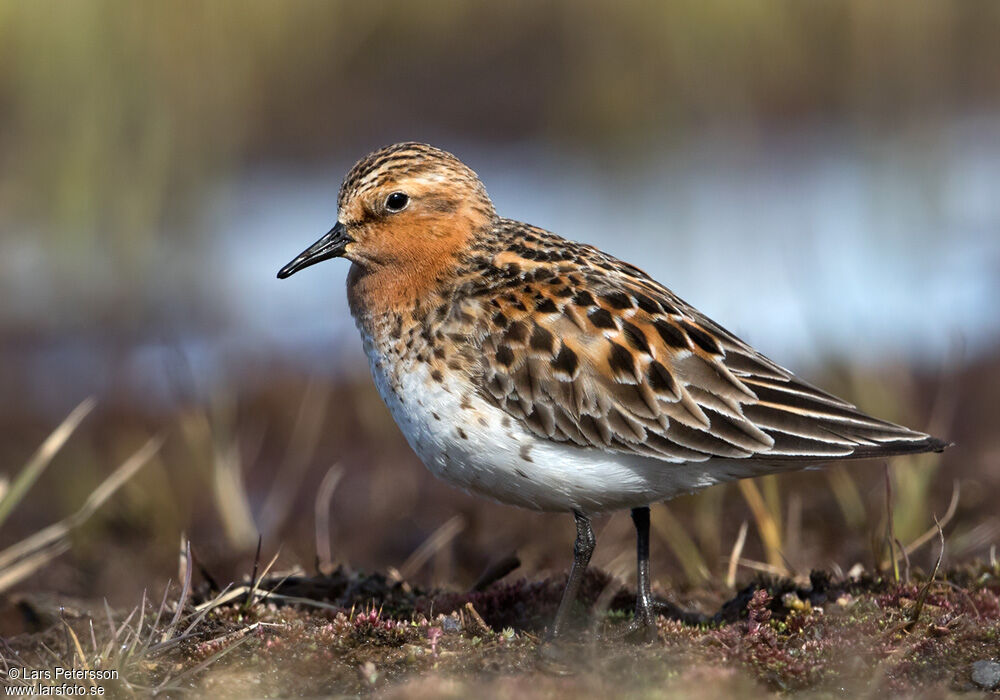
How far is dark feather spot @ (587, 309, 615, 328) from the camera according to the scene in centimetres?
503

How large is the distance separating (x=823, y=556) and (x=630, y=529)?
4.26ft

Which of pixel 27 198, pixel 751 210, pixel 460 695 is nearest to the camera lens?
pixel 460 695

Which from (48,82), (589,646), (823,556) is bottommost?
(823,556)

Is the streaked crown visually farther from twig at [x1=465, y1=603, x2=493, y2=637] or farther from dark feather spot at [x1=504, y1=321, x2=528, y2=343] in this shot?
twig at [x1=465, y1=603, x2=493, y2=637]

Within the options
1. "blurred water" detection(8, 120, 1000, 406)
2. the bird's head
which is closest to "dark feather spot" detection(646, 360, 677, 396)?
the bird's head

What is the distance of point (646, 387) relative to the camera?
4949 mm

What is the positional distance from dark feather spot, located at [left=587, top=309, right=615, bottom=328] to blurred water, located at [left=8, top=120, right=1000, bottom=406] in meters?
3.58

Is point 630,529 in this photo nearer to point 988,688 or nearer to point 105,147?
point 988,688

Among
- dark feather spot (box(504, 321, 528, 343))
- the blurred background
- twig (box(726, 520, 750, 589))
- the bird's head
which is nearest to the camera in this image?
dark feather spot (box(504, 321, 528, 343))

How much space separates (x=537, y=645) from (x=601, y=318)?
133 centimetres

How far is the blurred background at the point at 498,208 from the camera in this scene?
759 centimetres

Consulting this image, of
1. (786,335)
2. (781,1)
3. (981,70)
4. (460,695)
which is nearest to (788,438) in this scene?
(460,695)

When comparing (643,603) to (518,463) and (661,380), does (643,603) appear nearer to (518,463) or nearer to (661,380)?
(518,463)

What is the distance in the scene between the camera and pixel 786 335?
10133 millimetres
